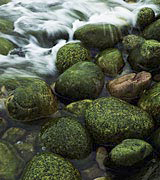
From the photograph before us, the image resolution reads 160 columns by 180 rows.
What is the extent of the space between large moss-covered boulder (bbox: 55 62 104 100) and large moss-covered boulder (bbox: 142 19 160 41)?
2.31 meters

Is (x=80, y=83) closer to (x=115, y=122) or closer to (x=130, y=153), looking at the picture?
(x=115, y=122)

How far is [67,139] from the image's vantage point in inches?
158

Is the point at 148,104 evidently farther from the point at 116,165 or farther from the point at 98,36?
the point at 98,36

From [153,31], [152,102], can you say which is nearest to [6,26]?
[153,31]

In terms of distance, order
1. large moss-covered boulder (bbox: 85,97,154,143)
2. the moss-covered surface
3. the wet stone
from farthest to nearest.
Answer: the moss-covered surface → the wet stone → large moss-covered boulder (bbox: 85,97,154,143)

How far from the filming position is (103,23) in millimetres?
7258

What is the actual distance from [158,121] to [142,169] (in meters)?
1.09

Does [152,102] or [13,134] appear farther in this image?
[152,102]

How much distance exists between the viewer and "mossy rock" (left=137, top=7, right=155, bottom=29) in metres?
7.30

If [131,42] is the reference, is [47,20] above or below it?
below

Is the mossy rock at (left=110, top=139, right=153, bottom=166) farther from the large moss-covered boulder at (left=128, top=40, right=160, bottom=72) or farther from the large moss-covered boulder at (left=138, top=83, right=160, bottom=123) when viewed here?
the large moss-covered boulder at (left=128, top=40, right=160, bottom=72)

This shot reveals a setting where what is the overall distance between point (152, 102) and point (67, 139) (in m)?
1.59

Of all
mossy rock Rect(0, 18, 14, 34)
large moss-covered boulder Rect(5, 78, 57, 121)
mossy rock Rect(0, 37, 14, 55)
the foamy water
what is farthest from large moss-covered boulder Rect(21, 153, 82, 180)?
mossy rock Rect(0, 18, 14, 34)

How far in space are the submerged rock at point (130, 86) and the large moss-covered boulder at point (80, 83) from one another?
32 cm
